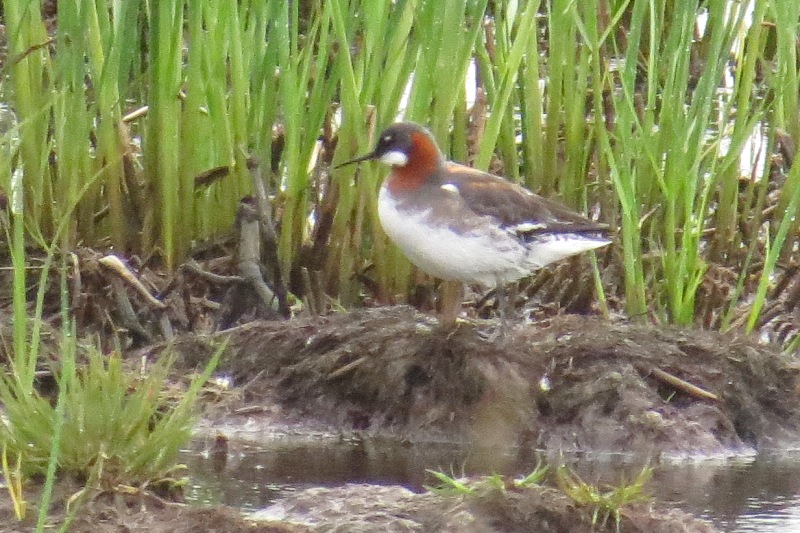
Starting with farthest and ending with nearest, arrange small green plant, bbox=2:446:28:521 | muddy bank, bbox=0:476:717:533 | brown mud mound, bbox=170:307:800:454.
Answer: brown mud mound, bbox=170:307:800:454
muddy bank, bbox=0:476:717:533
small green plant, bbox=2:446:28:521

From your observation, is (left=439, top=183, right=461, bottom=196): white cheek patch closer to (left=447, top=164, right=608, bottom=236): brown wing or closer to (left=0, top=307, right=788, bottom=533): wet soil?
(left=447, top=164, right=608, bottom=236): brown wing

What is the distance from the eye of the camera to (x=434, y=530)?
4.22 meters

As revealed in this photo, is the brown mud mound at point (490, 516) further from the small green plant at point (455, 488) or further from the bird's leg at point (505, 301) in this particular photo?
the bird's leg at point (505, 301)

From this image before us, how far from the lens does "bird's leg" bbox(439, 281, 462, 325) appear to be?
6.41 metres

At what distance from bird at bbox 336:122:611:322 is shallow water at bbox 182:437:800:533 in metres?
0.78

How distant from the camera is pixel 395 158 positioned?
6.07m

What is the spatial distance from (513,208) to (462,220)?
23 centimetres

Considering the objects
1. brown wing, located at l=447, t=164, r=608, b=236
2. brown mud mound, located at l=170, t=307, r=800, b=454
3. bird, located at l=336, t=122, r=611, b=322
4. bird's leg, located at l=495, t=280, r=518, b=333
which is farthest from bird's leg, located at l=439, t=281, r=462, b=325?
brown wing, located at l=447, t=164, r=608, b=236

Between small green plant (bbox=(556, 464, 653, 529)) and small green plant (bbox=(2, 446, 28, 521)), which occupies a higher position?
small green plant (bbox=(2, 446, 28, 521))

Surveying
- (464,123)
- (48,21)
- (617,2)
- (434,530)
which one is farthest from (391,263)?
(48,21)

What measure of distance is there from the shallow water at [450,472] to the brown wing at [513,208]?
3.37ft

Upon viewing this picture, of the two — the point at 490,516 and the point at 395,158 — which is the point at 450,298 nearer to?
the point at 395,158

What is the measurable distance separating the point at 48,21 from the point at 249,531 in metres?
7.49

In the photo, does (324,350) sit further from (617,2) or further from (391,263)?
(617,2)
